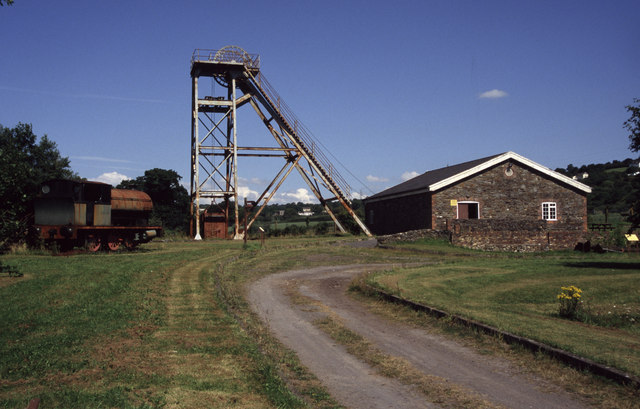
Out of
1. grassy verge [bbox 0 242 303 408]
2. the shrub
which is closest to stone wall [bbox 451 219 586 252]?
the shrub

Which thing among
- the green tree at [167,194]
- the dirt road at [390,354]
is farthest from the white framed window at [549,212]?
the green tree at [167,194]

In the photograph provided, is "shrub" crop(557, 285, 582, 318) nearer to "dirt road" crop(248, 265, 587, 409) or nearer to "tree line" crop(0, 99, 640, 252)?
"dirt road" crop(248, 265, 587, 409)

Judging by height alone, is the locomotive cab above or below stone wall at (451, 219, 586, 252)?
above

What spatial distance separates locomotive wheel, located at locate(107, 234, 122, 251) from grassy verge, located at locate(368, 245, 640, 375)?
16.3 metres

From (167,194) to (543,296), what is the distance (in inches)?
2350

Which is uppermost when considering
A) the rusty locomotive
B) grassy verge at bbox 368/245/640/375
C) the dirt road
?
the rusty locomotive

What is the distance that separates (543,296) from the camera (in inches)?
627

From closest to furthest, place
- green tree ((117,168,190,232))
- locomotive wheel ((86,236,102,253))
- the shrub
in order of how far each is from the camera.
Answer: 1. the shrub
2. locomotive wheel ((86,236,102,253))
3. green tree ((117,168,190,232))

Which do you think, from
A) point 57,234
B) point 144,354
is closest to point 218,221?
point 57,234

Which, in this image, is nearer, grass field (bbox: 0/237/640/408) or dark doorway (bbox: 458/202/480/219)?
grass field (bbox: 0/237/640/408)

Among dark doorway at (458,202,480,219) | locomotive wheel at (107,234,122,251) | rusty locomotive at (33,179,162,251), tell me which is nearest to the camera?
rusty locomotive at (33,179,162,251)

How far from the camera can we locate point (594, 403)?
22.4 feet

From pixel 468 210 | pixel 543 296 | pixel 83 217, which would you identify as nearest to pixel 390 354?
pixel 543 296

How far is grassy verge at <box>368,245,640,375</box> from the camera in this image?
998cm
